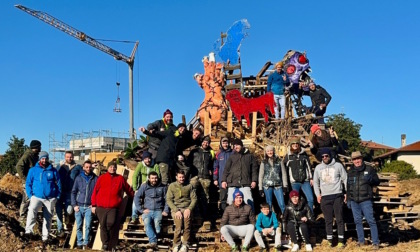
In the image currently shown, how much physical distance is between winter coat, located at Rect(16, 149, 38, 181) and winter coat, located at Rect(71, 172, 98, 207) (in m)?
1.59

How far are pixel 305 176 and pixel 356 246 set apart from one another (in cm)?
165

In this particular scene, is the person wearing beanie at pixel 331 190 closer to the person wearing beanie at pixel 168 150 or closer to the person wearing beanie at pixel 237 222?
the person wearing beanie at pixel 237 222

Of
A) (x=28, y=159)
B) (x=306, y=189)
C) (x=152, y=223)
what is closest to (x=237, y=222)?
(x=306, y=189)

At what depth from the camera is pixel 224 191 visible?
398 inches

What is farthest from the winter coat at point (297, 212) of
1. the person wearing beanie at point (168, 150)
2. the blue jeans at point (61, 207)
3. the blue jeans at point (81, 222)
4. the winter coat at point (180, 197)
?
the blue jeans at point (61, 207)

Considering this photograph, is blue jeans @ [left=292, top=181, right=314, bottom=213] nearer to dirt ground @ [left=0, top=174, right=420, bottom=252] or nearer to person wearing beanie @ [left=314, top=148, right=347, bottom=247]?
person wearing beanie @ [left=314, top=148, right=347, bottom=247]

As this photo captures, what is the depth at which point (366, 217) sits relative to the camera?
9219mm

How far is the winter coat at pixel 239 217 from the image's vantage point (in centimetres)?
932

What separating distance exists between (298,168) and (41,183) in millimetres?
5184

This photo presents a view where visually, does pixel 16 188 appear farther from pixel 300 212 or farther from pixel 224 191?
pixel 300 212

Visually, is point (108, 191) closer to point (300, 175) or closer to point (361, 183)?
point (300, 175)

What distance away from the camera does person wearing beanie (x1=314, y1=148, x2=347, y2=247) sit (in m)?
9.34

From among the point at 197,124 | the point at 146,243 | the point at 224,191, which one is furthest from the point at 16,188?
the point at 224,191

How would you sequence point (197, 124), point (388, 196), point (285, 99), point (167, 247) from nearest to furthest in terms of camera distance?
point (167, 247), point (388, 196), point (285, 99), point (197, 124)
